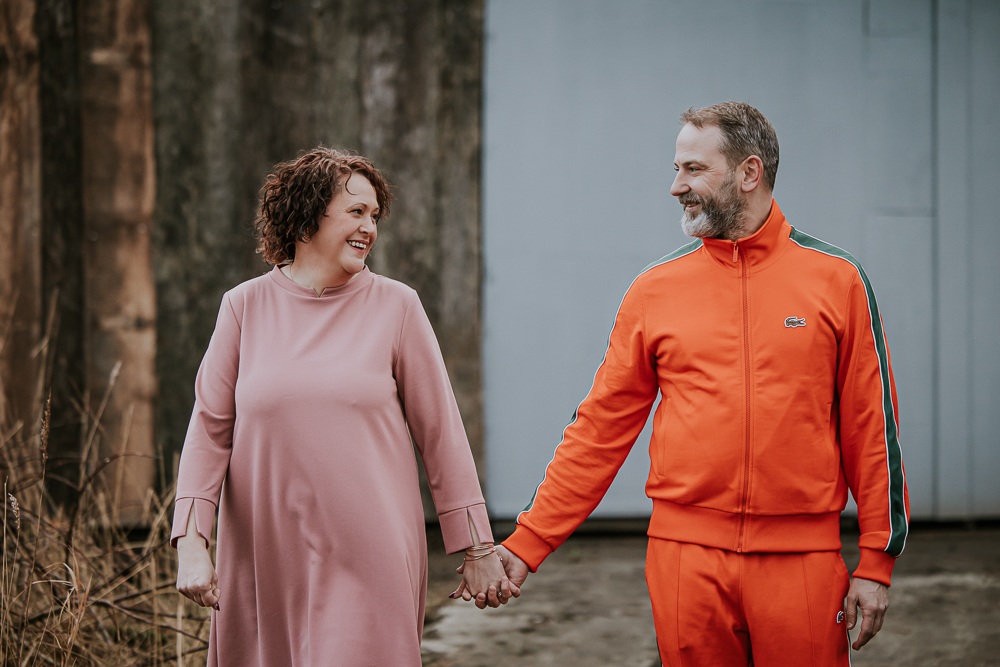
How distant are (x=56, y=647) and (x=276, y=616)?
1.12 metres

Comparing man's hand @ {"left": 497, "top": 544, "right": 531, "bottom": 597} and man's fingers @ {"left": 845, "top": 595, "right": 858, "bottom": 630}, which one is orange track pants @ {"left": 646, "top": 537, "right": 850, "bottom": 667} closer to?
man's fingers @ {"left": 845, "top": 595, "right": 858, "bottom": 630}

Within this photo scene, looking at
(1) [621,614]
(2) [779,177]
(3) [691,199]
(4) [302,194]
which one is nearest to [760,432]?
(3) [691,199]

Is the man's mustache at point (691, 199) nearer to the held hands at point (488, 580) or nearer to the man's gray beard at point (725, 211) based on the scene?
the man's gray beard at point (725, 211)

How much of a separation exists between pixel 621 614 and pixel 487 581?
219cm

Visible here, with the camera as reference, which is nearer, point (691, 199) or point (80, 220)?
point (691, 199)

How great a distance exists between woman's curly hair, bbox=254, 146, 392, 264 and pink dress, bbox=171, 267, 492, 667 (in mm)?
171

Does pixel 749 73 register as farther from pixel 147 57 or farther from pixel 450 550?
pixel 450 550

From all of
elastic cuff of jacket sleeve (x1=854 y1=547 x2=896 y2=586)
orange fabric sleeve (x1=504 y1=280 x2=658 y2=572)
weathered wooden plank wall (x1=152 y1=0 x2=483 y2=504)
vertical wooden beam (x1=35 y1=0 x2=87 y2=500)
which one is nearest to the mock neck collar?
orange fabric sleeve (x1=504 y1=280 x2=658 y2=572)

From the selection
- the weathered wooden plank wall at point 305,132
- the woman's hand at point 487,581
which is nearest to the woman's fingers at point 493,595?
the woman's hand at point 487,581

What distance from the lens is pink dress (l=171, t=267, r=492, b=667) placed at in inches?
80.6

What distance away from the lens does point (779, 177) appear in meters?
5.39

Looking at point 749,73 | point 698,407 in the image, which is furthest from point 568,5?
point 698,407

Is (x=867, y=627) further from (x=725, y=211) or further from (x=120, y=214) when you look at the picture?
(x=120, y=214)

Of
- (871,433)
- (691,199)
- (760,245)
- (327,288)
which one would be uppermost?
(691,199)
